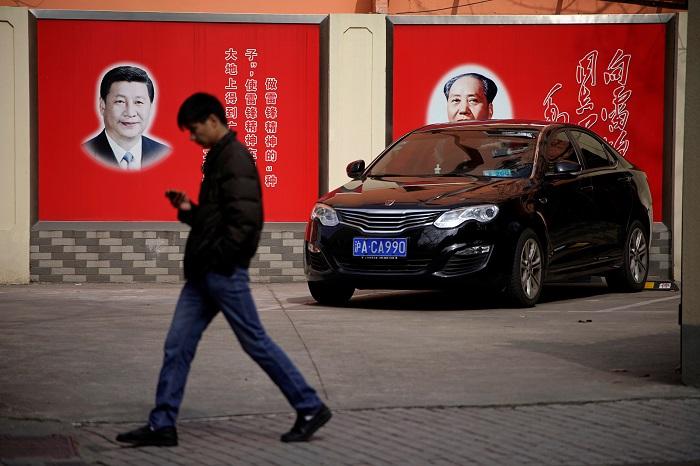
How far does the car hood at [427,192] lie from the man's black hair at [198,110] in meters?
5.80

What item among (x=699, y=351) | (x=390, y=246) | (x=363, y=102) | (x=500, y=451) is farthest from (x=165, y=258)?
(x=500, y=451)

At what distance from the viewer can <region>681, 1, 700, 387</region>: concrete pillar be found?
8312mm

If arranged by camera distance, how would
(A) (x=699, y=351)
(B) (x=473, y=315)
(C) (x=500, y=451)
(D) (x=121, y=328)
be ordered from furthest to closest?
(B) (x=473, y=315) → (D) (x=121, y=328) → (A) (x=699, y=351) → (C) (x=500, y=451)

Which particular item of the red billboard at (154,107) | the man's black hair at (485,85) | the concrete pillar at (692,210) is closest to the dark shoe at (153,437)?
the concrete pillar at (692,210)

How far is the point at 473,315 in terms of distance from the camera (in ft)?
41.0

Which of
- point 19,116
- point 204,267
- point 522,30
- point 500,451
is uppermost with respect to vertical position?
point 522,30

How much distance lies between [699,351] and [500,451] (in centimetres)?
213

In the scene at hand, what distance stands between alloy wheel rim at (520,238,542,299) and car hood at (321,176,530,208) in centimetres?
48

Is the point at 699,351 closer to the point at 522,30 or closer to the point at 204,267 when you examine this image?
the point at 204,267

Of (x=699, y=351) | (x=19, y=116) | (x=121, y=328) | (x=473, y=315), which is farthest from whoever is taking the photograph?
(x=19, y=116)

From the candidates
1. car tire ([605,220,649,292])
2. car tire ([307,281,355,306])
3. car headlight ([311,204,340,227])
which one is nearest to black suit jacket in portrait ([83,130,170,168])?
car tire ([307,281,355,306])

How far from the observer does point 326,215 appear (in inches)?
512

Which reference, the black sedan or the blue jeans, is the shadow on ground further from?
the blue jeans

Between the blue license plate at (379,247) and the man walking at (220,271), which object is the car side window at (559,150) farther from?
the man walking at (220,271)
